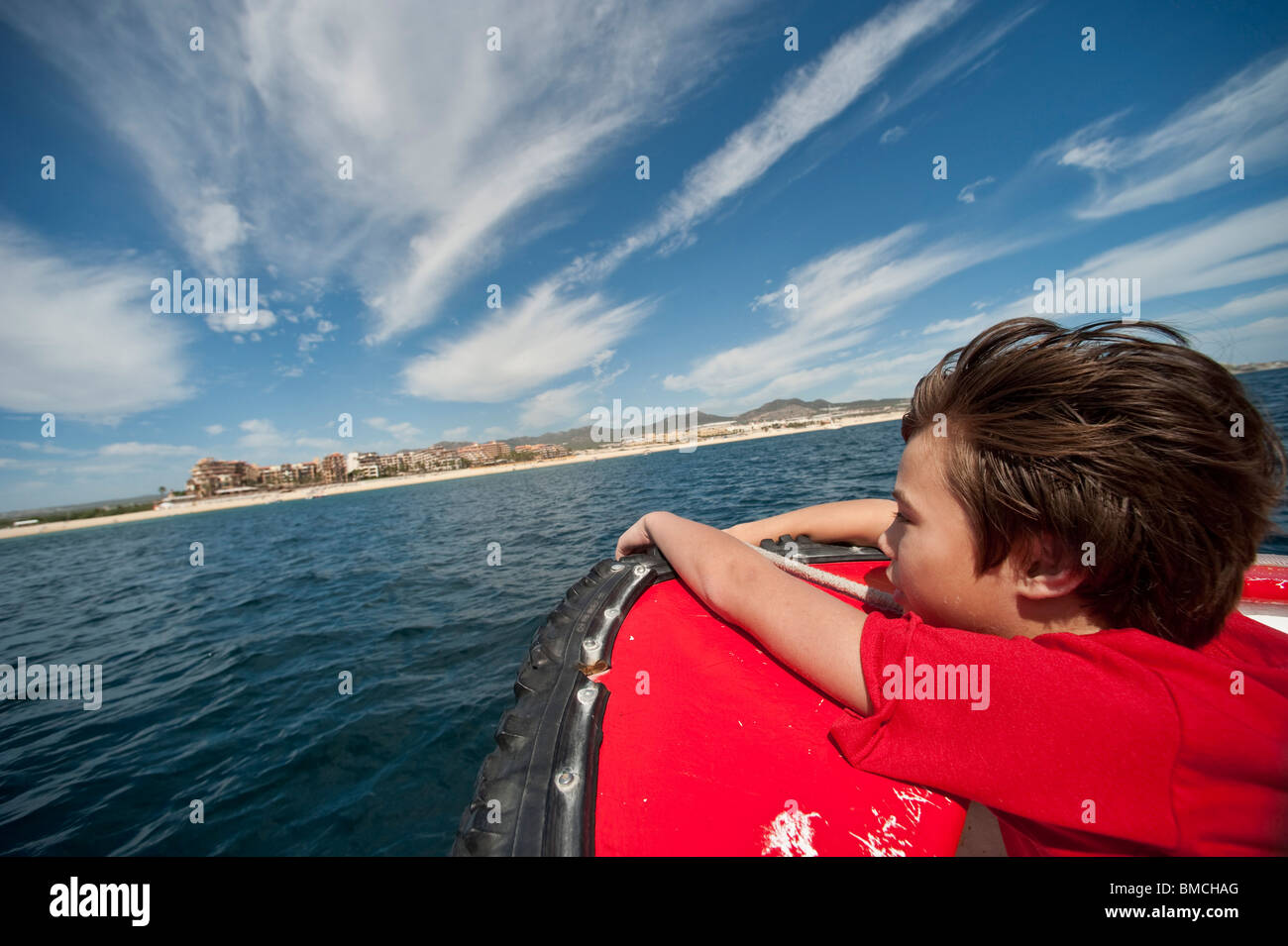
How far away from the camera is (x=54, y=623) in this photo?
11094 millimetres

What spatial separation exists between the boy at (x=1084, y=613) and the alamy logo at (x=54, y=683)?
366 inches

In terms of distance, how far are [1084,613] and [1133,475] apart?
0.40 meters

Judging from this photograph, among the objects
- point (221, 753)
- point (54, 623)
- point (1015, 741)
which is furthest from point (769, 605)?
point (54, 623)

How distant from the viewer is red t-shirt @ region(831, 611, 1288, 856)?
32.9 inches

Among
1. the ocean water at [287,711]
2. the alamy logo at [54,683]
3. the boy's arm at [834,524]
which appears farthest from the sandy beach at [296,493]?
the boy's arm at [834,524]

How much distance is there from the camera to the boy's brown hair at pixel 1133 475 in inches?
40.3

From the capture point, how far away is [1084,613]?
46.4 inches

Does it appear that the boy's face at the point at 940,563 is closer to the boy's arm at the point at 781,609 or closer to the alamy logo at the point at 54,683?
the boy's arm at the point at 781,609

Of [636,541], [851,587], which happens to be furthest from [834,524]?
[636,541]
